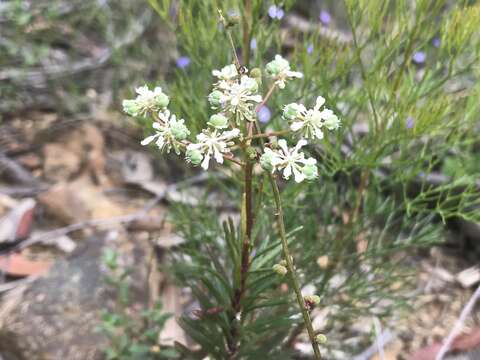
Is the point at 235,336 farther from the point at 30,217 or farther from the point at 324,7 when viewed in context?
Answer: the point at 324,7

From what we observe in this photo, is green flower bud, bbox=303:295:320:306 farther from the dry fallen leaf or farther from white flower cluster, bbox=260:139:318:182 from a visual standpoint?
the dry fallen leaf

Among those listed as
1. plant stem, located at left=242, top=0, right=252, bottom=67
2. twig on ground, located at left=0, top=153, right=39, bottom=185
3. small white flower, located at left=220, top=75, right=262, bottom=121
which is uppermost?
twig on ground, located at left=0, top=153, right=39, bottom=185

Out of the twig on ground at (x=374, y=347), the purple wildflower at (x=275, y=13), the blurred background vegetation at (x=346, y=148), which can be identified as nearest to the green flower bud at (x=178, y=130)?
the blurred background vegetation at (x=346, y=148)

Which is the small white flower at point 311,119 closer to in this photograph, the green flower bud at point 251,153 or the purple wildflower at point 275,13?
the green flower bud at point 251,153

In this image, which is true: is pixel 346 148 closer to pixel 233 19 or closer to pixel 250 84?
pixel 233 19

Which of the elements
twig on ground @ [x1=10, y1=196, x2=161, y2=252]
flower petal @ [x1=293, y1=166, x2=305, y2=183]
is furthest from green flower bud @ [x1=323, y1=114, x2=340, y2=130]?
twig on ground @ [x1=10, y1=196, x2=161, y2=252]

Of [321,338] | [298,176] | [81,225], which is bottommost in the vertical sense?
[321,338]

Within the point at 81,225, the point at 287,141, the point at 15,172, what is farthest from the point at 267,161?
the point at 15,172

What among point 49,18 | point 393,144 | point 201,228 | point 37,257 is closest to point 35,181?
point 37,257
